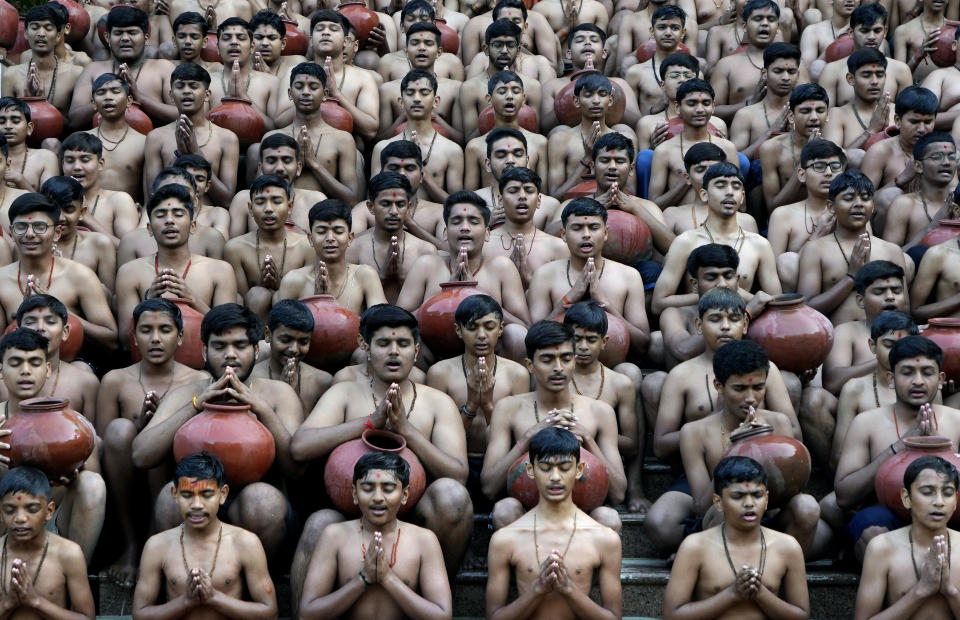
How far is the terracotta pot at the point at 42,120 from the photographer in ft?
39.4

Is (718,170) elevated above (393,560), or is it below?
above

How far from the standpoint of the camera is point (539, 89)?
12.8 m

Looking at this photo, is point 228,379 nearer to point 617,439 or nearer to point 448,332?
point 448,332

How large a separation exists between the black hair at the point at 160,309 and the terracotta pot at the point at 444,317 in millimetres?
1334

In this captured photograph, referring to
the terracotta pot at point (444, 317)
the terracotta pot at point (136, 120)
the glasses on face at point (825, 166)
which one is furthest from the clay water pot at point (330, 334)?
the glasses on face at point (825, 166)

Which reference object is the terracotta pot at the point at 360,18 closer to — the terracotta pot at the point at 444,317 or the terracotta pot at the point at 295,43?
the terracotta pot at the point at 295,43

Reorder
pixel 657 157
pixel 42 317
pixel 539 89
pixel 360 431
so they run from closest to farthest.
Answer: pixel 360 431 → pixel 42 317 → pixel 657 157 → pixel 539 89

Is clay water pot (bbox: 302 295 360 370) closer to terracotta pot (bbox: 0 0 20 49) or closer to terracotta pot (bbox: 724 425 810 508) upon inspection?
terracotta pot (bbox: 724 425 810 508)

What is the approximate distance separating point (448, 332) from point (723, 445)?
1.70 metres

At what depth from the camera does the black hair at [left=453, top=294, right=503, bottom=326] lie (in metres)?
8.99

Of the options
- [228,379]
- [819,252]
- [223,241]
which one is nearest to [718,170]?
[819,252]

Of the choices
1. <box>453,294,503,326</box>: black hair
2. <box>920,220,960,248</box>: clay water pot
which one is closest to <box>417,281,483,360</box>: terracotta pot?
<box>453,294,503,326</box>: black hair

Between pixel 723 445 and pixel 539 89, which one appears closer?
pixel 723 445

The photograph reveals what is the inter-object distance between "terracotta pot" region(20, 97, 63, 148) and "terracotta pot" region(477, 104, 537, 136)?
10.0 ft
